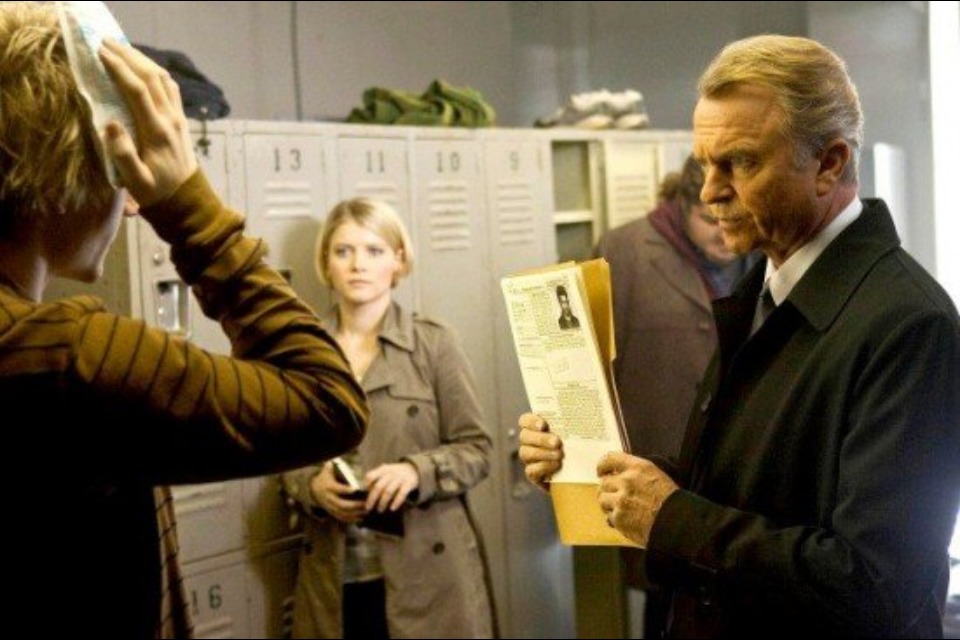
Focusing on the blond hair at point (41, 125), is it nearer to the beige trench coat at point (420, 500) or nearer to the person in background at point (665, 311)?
the beige trench coat at point (420, 500)

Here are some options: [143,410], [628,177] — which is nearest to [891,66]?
[628,177]

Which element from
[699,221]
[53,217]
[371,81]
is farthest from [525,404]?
[53,217]

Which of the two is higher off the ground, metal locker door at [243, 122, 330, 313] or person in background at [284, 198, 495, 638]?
metal locker door at [243, 122, 330, 313]

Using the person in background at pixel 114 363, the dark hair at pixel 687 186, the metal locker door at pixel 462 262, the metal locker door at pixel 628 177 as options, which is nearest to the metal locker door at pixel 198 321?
the metal locker door at pixel 462 262

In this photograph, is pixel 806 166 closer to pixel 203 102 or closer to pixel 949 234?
pixel 949 234

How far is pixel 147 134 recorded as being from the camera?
1258 millimetres

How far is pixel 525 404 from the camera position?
16.0 feet

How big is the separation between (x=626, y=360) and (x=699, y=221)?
1.77ft

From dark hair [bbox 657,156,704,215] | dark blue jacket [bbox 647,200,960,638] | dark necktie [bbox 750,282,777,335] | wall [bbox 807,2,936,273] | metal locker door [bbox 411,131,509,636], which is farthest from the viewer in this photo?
wall [bbox 807,2,936,273]

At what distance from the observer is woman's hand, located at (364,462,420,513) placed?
3.72 meters

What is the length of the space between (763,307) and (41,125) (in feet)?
3.70

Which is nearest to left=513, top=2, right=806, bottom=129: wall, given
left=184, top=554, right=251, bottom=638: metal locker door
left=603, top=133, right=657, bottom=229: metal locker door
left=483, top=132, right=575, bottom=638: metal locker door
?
left=603, top=133, right=657, bottom=229: metal locker door

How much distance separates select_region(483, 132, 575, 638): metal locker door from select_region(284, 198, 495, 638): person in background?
660mm

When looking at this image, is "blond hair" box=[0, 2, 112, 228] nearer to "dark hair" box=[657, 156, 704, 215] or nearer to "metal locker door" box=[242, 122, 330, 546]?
"metal locker door" box=[242, 122, 330, 546]
